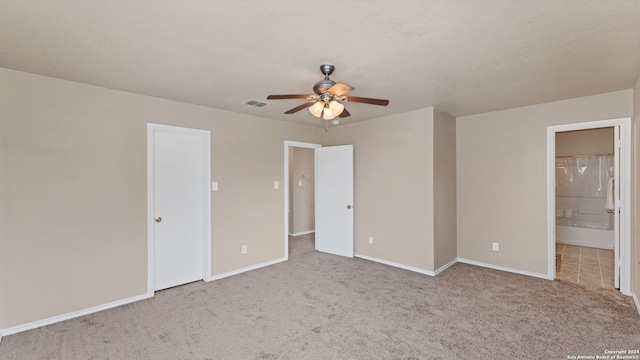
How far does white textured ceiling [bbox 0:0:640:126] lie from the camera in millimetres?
1680

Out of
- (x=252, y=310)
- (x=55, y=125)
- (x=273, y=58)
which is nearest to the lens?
(x=273, y=58)

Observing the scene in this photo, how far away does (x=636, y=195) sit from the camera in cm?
304

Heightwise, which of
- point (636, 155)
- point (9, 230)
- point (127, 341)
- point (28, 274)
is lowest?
point (127, 341)

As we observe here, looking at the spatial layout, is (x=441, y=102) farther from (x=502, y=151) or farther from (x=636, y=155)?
(x=636, y=155)

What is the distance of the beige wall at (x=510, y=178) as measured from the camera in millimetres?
3787

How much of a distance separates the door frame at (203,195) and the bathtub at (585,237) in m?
6.99

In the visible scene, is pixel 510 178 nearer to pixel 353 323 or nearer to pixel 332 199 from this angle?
pixel 332 199

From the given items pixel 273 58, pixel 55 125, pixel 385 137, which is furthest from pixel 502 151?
pixel 55 125

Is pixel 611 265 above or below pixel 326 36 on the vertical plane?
below

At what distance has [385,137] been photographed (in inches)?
181

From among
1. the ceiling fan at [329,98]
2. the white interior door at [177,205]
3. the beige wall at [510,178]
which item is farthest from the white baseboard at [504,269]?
the white interior door at [177,205]

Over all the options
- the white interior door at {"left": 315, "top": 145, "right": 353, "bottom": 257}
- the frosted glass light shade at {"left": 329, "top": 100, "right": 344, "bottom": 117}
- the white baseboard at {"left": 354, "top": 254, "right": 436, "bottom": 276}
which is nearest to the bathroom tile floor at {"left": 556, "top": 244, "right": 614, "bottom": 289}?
the white baseboard at {"left": 354, "top": 254, "right": 436, "bottom": 276}

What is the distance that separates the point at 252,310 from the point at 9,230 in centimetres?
240

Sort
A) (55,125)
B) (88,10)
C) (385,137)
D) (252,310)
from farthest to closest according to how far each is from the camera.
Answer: (385,137) < (252,310) < (55,125) < (88,10)
